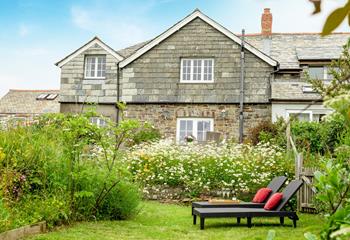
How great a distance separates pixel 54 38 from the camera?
11.6 meters

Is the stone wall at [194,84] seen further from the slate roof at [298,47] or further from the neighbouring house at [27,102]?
the neighbouring house at [27,102]

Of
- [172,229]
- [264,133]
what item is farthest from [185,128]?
[172,229]

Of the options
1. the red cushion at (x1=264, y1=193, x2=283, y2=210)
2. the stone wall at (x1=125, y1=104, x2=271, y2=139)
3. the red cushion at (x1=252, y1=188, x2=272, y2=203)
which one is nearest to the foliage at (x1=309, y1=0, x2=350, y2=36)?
the red cushion at (x1=264, y1=193, x2=283, y2=210)

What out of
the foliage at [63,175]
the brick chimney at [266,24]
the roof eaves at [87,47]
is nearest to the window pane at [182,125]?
the roof eaves at [87,47]

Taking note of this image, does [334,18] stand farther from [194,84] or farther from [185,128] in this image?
[194,84]

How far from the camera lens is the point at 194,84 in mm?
23172

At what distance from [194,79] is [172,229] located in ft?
47.4

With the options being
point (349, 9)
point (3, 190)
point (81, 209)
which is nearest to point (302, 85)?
point (81, 209)

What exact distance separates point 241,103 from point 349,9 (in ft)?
71.1

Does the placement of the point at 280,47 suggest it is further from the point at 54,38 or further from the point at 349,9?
the point at 349,9

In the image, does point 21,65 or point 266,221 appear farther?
point 21,65

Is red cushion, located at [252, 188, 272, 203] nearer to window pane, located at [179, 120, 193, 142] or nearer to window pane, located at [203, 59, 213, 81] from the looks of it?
window pane, located at [179, 120, 193, 142]

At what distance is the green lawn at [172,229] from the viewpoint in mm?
8297

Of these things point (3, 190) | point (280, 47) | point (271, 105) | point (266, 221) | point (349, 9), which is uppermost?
point (280, 47)
